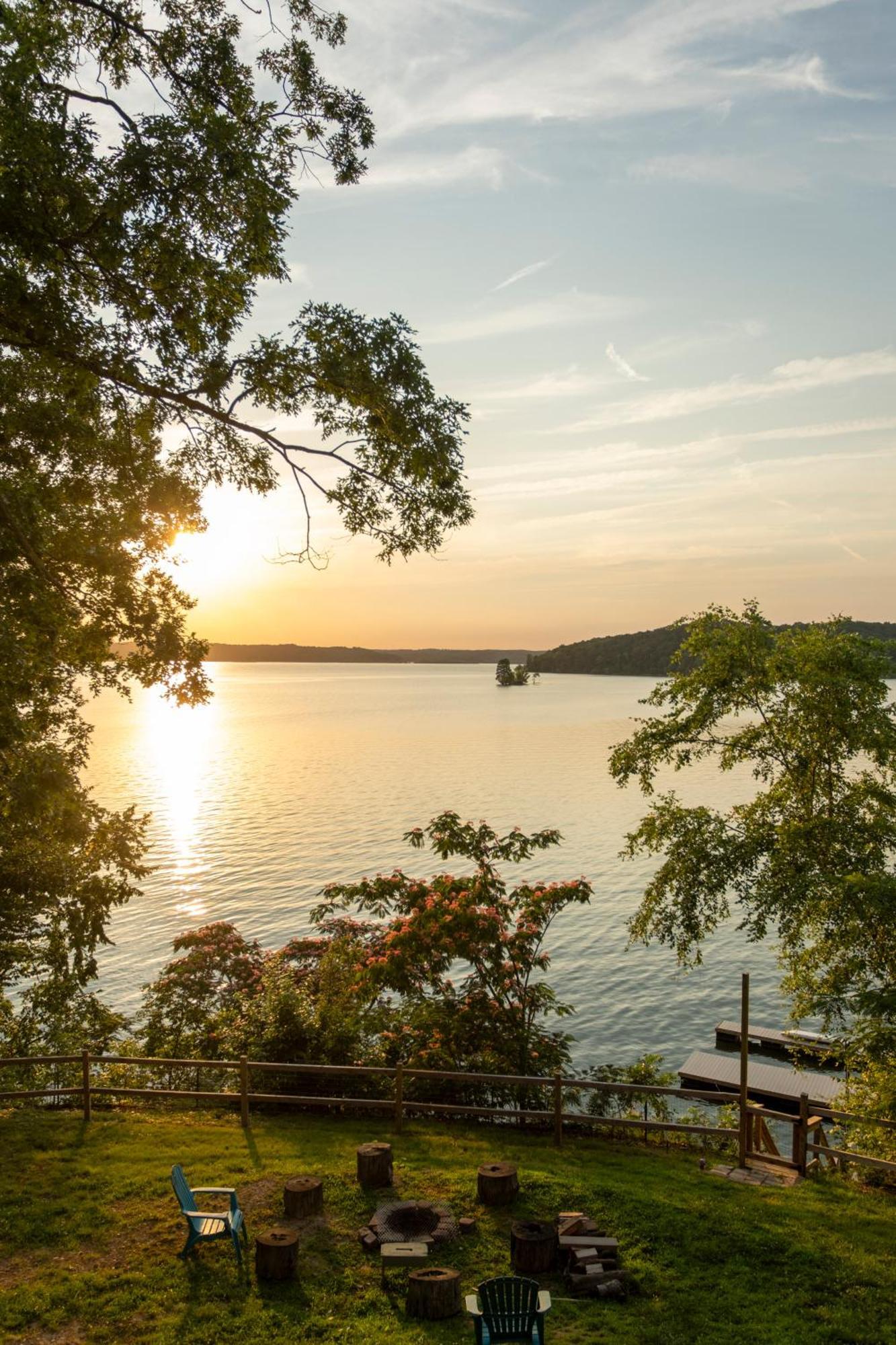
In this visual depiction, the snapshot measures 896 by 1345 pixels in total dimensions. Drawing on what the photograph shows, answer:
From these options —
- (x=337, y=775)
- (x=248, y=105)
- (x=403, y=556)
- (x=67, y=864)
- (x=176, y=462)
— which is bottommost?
(x=337, y=775)

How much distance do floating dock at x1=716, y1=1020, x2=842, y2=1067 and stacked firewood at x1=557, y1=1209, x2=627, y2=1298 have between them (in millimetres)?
17931

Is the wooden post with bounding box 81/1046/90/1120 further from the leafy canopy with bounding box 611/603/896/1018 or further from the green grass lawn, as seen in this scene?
the leafy canopy with bounding box 611/603/896/1018

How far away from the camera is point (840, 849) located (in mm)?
16125

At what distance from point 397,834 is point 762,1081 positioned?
25.7 m

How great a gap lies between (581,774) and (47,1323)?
66.1m

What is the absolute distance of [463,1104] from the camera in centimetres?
1652

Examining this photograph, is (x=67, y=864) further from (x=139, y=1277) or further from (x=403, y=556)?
(x=403, y=556)

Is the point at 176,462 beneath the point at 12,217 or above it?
beneath

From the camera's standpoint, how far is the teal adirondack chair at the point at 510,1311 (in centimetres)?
822

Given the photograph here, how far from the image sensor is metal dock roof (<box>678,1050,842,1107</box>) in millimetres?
24672

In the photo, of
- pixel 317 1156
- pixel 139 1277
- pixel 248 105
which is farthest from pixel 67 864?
pixel 248 105

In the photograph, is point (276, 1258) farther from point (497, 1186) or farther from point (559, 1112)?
point (559, 1112)

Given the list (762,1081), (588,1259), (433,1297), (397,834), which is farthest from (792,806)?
(397,834)

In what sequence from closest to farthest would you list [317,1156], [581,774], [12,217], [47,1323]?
1. [12,217]
2. [47,1323]
3. [317,1156]
4. [581,774]
